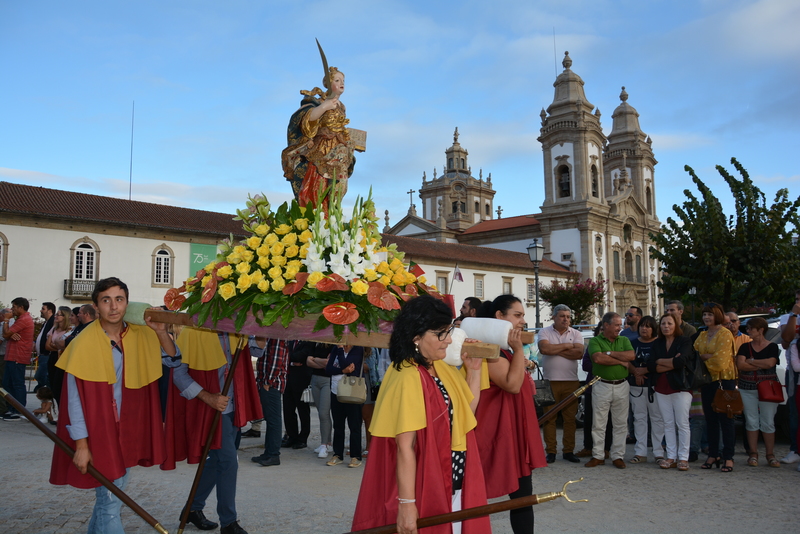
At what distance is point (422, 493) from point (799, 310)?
21.9ft

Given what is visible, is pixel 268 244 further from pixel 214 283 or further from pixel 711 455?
pixel 711 455

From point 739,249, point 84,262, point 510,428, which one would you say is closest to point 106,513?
point 510,428

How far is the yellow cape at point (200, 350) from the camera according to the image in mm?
4703

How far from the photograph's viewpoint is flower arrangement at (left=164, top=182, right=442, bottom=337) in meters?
3.34

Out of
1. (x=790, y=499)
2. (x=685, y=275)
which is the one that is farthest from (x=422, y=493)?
(x=685, y=275)

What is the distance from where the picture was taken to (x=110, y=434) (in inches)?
156

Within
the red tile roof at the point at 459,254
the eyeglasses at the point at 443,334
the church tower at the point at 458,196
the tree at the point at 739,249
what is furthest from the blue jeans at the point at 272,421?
the church tower at the point at 458,196

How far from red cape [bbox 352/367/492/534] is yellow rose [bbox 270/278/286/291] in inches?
36.1

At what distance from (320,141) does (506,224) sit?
58.0m

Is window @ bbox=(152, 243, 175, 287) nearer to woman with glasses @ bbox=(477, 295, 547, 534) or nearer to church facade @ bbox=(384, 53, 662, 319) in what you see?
woman with glasses @ bbox=(477, 295, 547, 534)

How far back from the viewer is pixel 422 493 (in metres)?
2.91

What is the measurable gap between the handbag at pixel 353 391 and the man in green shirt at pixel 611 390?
3301mm

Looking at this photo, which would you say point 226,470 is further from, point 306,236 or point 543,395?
point 543,395

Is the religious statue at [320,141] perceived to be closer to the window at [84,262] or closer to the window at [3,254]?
the window at [3,254]
